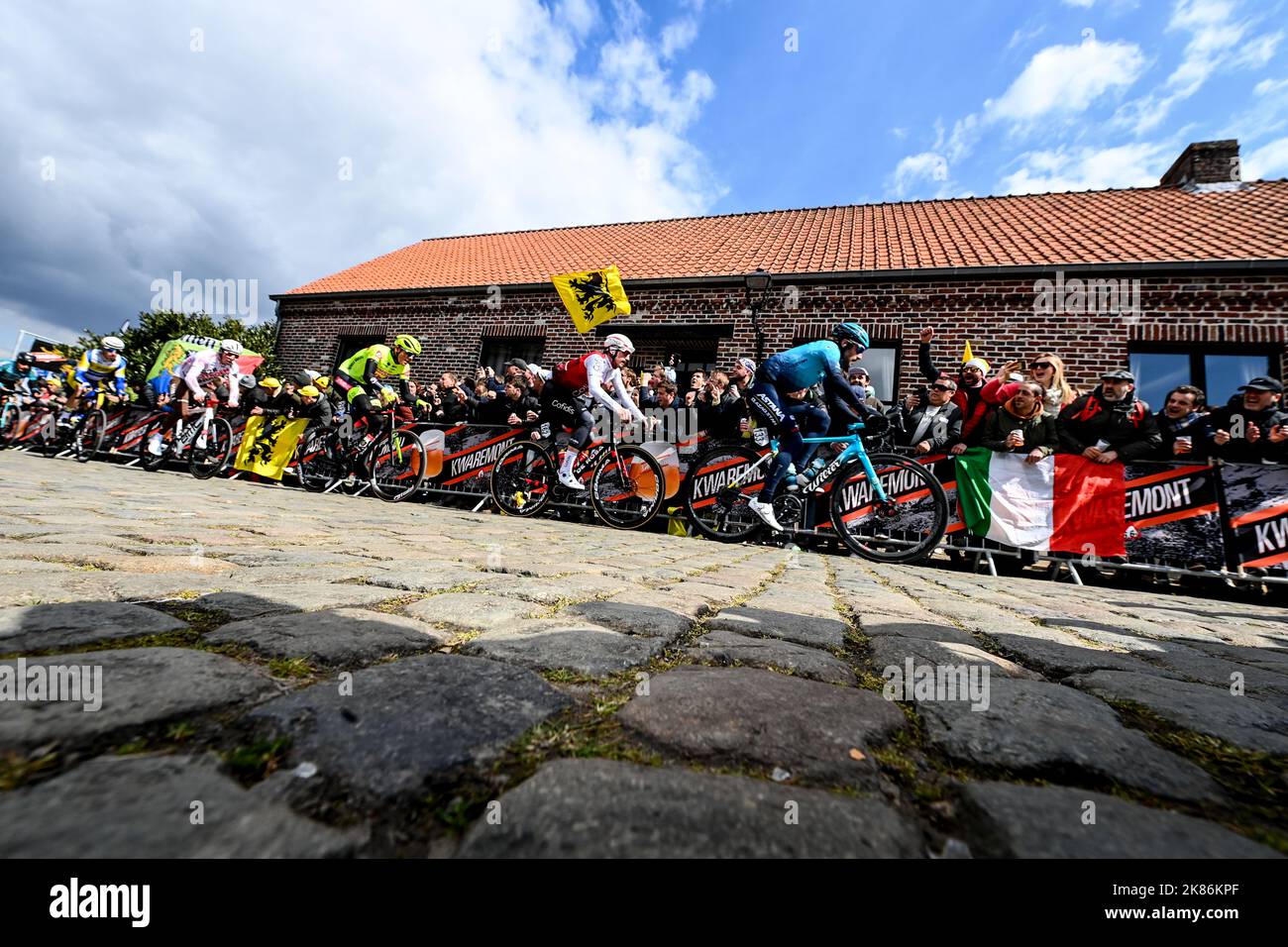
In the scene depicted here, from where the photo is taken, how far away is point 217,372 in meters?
9.84

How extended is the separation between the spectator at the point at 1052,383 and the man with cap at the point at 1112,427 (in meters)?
0.23

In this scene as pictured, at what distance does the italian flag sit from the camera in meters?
5.54

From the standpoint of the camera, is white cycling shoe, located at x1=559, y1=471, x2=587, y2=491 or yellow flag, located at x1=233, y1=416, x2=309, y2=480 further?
yellow flag, located at x1=233, y1=416, x2=309, y2=480

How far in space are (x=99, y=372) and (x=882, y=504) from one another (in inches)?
618

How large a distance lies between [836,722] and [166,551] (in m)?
2.56

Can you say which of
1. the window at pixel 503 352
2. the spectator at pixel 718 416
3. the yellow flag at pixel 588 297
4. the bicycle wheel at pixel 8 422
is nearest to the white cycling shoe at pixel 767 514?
the spectator at pixel 718 416

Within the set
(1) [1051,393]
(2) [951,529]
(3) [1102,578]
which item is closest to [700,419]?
(2) [951,529]

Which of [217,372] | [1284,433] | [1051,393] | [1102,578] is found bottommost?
[1102,578]

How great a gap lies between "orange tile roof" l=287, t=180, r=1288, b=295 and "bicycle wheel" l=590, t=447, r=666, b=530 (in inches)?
274

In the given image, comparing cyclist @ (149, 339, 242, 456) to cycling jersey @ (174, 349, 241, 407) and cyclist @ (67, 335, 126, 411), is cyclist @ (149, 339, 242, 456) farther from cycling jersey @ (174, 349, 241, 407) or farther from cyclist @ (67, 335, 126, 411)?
cyclist @ (67, 335, 126, 411)

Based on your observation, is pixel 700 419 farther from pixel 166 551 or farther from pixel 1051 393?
pixel 166 551

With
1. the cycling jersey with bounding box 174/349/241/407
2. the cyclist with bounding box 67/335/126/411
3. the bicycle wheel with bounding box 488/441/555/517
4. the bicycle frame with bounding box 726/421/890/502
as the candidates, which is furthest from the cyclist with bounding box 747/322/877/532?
the cyclist with bounding box 67/335/126/411

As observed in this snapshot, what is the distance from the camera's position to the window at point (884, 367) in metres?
10.4
